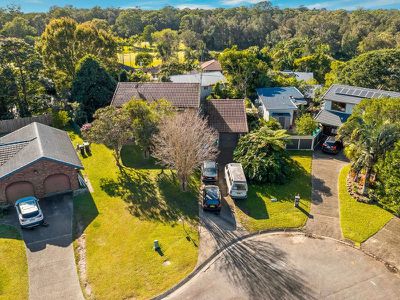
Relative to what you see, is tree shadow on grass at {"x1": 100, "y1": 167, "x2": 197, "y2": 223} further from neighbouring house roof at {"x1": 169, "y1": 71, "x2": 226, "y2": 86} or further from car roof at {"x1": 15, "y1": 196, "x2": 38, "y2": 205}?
neighbouring house roof at {"x1": 169, "y1": 71, "x2": 226, "y2": 86}

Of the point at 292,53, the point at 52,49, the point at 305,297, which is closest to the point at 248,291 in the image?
the point at 305,297

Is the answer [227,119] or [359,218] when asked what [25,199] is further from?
[359,218]

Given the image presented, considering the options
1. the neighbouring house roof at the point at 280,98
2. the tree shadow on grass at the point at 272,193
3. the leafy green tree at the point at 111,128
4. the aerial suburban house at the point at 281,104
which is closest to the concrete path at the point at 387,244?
the tree shadow on grass at the point at 272,193

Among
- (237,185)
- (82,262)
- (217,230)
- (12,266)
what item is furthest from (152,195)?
(12,266)

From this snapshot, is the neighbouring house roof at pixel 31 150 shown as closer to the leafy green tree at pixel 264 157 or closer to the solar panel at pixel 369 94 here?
the leafy green tree at pixel 264 157

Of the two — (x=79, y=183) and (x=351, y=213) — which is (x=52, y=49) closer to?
(x=79, y=183)
